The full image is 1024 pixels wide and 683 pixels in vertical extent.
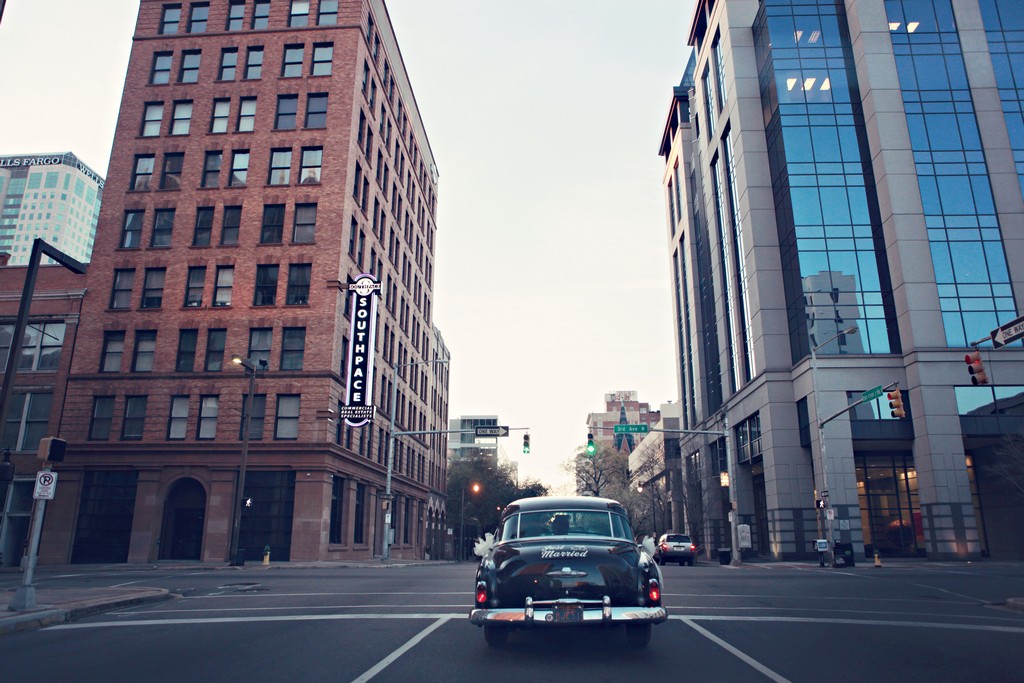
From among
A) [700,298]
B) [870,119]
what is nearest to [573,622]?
[870,119]

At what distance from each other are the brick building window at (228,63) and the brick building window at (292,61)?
298 centimetres

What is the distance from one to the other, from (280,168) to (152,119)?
9363mm

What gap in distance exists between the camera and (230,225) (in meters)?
39.2

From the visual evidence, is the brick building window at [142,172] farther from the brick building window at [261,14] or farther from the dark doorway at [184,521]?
the dark doorway at [184,521]

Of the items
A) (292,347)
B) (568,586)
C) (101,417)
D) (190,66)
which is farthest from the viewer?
(190,66)

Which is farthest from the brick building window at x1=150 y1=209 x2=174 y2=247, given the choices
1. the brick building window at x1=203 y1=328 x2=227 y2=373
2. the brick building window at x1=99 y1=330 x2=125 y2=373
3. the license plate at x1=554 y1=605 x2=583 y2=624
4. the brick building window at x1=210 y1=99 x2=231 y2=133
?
the license plate at x1=554 y1=605 x2=583 y2=624

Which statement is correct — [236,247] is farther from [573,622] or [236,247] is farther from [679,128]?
[679,128]

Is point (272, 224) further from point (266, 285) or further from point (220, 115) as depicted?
point (220, 115)

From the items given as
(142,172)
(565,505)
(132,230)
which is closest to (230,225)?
(132,230)

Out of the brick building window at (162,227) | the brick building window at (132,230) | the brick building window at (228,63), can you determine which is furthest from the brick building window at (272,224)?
the brick building window at (228,63)

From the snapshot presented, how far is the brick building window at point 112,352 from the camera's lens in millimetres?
37250

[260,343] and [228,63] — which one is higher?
[228,63]

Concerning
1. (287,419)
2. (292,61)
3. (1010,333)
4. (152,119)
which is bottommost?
(1010,333)

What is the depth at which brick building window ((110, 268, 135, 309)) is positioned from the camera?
38562 millimetres
